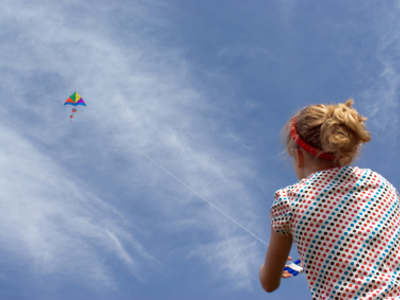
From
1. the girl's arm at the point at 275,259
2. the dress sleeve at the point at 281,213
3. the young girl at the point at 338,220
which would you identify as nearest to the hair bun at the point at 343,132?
the young girl at the point at 338,220

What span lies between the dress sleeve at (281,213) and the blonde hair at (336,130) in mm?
353

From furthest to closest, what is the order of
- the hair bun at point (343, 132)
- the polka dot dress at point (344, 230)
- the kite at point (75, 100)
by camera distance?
the kite at point (75, 100)
the hair bun at point (343, 132)
the polka dot dress at point (344, 230)

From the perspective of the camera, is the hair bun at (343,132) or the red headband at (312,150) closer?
the hair bun at (343,132)

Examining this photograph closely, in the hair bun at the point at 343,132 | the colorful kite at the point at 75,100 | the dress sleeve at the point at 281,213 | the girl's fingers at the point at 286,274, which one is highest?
the colorful kite at the point at 75,100

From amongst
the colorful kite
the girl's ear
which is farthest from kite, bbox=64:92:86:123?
the girl's ear

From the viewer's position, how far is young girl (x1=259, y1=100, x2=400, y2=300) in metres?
1.69

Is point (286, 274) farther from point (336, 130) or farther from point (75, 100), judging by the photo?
point (75, 100)

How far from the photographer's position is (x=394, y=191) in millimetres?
2039

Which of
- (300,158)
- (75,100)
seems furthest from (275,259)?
(75,100)

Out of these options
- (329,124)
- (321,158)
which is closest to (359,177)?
(321,158)

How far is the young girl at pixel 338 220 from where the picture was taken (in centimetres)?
169

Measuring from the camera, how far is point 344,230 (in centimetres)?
177

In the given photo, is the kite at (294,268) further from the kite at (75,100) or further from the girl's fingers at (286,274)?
the kite at (75,100)

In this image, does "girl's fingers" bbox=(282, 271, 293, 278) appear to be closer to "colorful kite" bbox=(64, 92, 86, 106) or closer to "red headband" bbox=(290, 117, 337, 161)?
"red headband" bbox=(290, 117, 337, 161)
